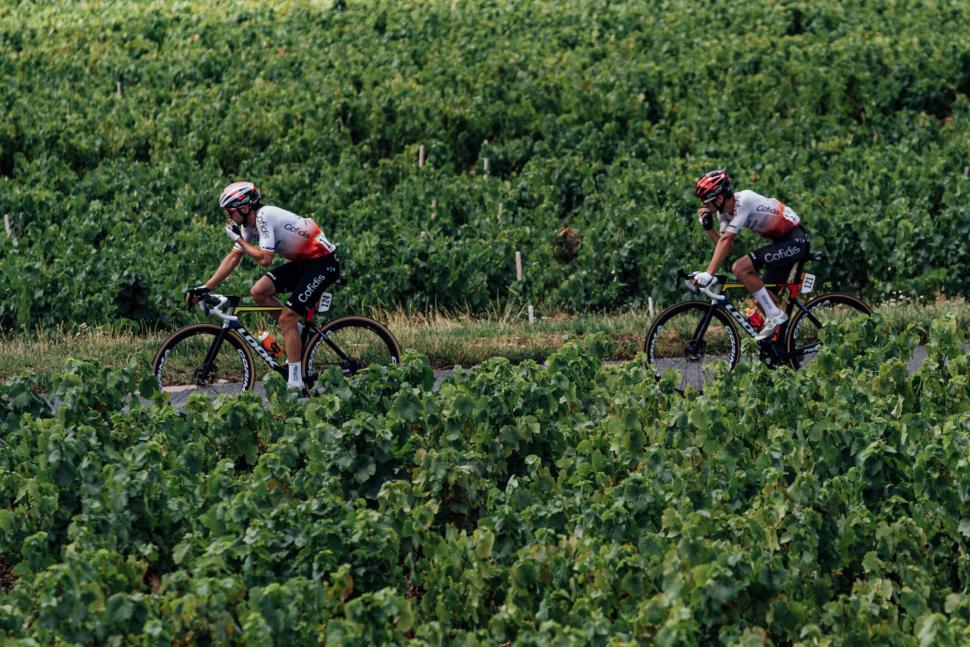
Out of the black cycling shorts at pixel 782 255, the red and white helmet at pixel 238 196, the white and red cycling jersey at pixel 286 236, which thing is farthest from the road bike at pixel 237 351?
the black cycling shorts at pixel 782 255

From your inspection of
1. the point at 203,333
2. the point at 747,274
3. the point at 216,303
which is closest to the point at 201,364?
the point at 203,333

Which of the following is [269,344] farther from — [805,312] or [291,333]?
[805,312]

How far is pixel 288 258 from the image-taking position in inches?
496

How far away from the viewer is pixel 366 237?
18125 millimetres

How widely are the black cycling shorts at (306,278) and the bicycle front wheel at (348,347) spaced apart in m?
0.27

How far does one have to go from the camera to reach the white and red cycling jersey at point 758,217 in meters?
13.2

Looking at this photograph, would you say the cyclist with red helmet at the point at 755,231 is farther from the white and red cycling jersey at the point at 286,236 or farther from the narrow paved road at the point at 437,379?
the white and red cycling jersey at the point at 286,236

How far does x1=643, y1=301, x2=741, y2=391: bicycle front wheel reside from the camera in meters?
13.2

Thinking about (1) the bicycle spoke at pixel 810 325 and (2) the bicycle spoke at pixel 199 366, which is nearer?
(2) the bicycle spoke at pixel 199 366

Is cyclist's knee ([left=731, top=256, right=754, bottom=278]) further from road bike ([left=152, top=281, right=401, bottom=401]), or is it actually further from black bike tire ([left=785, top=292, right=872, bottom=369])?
road bike ([left=152, top=281, right=401, bottom=401])

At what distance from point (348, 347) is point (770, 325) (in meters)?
3.61

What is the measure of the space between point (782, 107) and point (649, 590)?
19.6m

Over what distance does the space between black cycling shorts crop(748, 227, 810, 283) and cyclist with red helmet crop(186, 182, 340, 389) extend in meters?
3.68

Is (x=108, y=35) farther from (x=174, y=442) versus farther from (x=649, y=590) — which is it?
(x=649, y=590)
